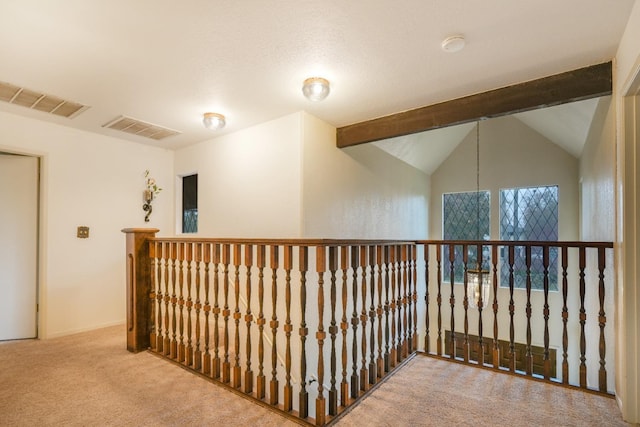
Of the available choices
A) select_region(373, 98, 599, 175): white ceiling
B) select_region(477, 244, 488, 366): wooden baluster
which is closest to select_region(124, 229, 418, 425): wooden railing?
select_region(477, 244, 488, 366): wooden baluster

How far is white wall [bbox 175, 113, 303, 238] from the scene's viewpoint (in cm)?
361

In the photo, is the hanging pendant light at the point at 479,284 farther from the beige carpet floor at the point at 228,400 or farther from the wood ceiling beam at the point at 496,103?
the wood ceiling beam at the point at 496,103

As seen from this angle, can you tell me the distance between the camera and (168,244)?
9.46ft

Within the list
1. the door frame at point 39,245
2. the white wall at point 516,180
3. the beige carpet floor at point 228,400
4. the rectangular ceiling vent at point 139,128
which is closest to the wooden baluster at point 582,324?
the beige carpet floor at point 228,400

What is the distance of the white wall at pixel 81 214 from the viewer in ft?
12.1

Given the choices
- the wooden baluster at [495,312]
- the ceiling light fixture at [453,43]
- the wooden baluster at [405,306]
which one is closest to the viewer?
the ceiling light fixture at [453,43]

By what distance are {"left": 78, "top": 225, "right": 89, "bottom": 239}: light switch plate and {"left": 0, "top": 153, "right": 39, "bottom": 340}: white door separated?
42cm

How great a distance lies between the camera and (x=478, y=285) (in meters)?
3.02

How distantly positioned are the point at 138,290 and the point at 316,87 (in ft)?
8.02

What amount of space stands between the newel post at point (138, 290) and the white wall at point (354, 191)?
63.1 inches

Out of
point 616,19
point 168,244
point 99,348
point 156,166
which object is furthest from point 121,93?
point 616,19

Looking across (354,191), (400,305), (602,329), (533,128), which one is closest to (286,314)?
(400,305)

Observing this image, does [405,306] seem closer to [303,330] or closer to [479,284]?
[479,284]

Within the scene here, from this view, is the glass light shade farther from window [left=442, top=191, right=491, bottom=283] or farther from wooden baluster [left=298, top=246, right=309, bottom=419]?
window [left=442, top=191, right=491, bottom=283]
